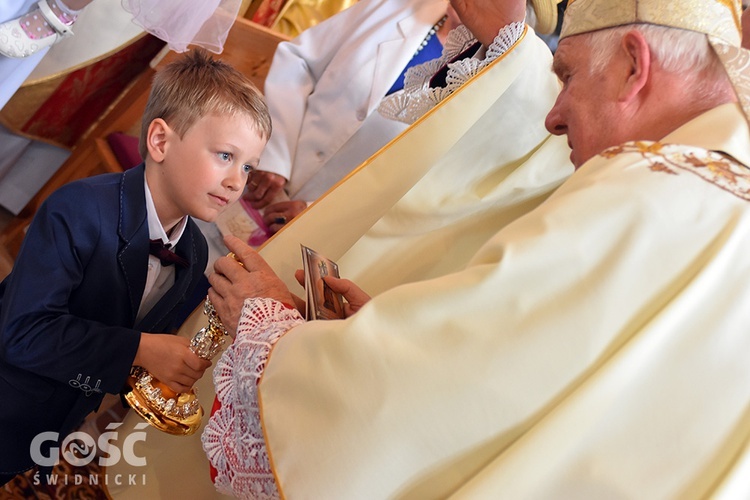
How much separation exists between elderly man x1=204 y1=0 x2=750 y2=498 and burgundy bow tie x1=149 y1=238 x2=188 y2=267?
77 cm

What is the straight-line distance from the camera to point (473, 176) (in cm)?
183

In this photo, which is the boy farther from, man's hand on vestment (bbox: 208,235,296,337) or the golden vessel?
man's hand on vestment (bbox: 208,235,296,337)

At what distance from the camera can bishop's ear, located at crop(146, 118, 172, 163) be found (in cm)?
171

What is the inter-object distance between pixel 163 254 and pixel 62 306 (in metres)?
0.27

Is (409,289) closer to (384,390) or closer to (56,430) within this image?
(384,390)

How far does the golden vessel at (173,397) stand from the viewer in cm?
148

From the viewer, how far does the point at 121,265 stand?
63.3 inches

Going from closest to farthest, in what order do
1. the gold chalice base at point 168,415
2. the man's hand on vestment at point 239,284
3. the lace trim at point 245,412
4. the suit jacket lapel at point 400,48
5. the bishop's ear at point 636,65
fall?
the lace trim at point 245,412, the bishop's ear at point 636,65, the man's hand on vestment at point 239,284, the gold chalice base at point 168,415, the suit jacket lapel at point 400,48

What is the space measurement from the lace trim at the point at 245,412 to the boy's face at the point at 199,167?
0.52 metres

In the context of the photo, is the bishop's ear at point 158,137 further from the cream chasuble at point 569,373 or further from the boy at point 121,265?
the cream chasuble at point 569,373

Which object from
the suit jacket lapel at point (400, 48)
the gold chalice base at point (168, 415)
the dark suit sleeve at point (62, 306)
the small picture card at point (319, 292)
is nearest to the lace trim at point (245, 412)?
the small picture card at point (319, 292)

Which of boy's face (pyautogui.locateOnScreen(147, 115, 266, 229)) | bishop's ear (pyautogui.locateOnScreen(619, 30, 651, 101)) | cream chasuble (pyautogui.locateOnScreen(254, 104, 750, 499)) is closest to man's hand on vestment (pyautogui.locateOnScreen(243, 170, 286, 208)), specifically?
boy's face (pyautogui.locateOnScreen(147, 115, 266, 229))

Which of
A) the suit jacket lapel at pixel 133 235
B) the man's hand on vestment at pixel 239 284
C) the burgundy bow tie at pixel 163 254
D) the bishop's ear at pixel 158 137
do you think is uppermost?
the bishop's ear at pixel 158 137

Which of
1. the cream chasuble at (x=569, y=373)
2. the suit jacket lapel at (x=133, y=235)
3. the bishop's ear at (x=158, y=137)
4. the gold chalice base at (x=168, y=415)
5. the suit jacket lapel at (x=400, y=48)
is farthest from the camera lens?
the suit jacket lapel at (x=400, y=48)
